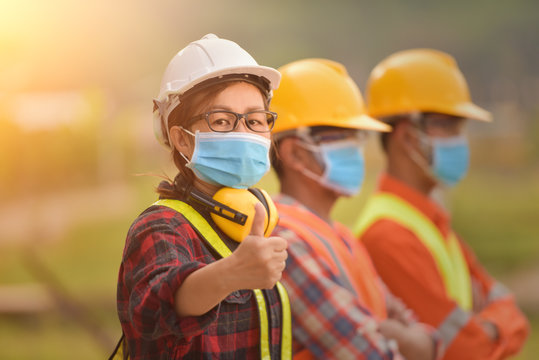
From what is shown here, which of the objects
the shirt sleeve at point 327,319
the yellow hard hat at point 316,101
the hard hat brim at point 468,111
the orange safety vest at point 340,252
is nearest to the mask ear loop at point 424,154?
the hard hat brim at point 468,111

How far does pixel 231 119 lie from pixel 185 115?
3.5 inches

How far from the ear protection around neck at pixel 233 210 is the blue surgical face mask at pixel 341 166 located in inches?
26.0

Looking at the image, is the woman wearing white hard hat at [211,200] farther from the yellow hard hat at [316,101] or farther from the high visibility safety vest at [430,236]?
the high visibility safety vest at [430,236]

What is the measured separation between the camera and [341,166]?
1859mm

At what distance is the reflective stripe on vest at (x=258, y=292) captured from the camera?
A: 117 centimetres

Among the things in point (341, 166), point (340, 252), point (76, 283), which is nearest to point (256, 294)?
point (340, 252)

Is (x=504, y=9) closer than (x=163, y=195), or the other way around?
(x=163, y=195)

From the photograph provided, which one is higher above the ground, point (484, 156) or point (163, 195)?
point (163, 195)

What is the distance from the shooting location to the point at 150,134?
314 cm

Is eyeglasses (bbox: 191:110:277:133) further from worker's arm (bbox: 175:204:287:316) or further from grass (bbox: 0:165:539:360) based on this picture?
grass (bbox: 0:165:539:360)

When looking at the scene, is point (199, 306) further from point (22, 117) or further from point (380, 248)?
point (22, 117)

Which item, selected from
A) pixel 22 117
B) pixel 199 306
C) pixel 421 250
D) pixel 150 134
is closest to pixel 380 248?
pixel 421 250

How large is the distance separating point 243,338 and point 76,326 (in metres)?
2.08

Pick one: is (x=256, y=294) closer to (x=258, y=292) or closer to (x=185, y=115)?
(x=258, y=292)
